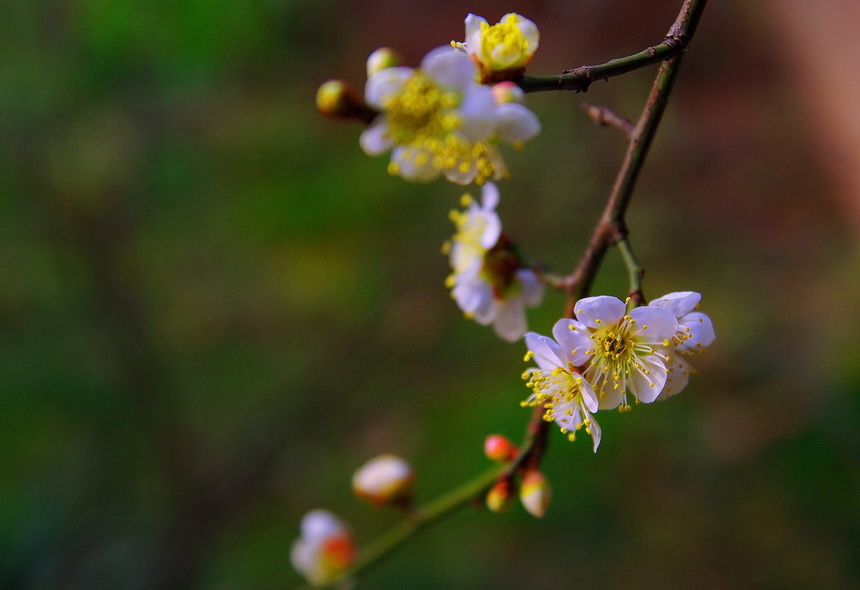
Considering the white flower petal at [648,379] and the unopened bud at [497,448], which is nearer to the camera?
the white flower petal at [648,379]

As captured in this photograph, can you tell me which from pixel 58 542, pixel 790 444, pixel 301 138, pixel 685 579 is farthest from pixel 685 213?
pixel 58 542

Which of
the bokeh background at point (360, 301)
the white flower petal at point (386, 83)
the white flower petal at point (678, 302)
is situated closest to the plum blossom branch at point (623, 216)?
the white flower petal at point (678, 302)

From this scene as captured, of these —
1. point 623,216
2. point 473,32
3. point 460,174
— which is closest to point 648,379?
point 623,216

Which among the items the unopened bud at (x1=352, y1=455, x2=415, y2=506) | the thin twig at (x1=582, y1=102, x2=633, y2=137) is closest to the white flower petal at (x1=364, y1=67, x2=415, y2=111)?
the thin twig at (x1=582, y1=102, x2=633, y2=137)

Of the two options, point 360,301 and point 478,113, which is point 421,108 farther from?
point 360,301

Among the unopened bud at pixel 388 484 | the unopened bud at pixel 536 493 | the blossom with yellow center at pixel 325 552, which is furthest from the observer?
the blossom with yellow center at pixel 325 552

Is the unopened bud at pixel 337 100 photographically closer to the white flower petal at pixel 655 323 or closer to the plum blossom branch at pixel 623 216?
the plum blossom branch at pixel 623 216

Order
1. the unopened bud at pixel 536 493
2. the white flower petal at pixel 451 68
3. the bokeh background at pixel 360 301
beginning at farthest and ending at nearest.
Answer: the bokeh background at pixel 360 301 → the unopened bud at pixel 536 493 → the white flower petal at pixel 451 68
